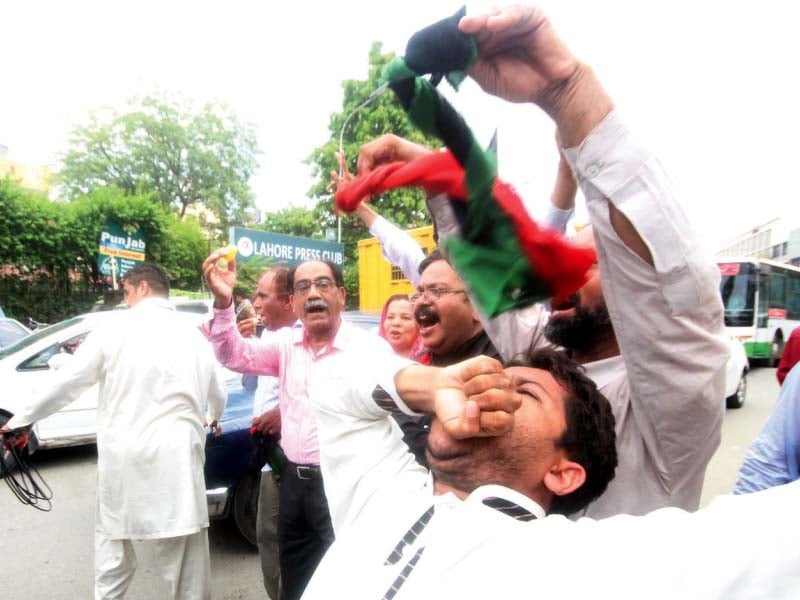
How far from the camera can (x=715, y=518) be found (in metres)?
0.82

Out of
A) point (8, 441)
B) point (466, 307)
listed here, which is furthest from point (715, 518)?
point (8, 441)

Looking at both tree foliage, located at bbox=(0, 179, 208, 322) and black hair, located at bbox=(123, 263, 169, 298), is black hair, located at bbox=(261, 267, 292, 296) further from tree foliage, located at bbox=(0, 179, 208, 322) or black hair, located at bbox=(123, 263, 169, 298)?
tree foliage, located at bbox=(0, 179, 208, 322)

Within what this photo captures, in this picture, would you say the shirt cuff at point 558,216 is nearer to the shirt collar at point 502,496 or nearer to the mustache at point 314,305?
the shirt collar at point 502,496

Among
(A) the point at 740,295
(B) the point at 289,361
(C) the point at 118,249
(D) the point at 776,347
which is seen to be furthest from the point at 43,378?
(D) the point at 776,347

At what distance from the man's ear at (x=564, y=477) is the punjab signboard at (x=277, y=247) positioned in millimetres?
8341

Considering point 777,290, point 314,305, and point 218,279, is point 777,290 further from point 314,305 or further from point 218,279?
point 218,279

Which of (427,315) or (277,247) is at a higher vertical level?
(277,247)

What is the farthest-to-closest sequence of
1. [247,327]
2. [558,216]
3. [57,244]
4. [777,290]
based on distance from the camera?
[57,244]
[777,290]
[247,327]
[558,216]

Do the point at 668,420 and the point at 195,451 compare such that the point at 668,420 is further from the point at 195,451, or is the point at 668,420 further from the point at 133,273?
the point at 133,273

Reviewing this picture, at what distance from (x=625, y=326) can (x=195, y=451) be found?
8.81 ft

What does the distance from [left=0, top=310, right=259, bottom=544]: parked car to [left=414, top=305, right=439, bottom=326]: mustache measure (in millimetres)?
1738

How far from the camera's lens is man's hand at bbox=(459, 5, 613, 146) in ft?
2.74

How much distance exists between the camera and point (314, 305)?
2809 mm

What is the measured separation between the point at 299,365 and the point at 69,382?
1231 millimetres
